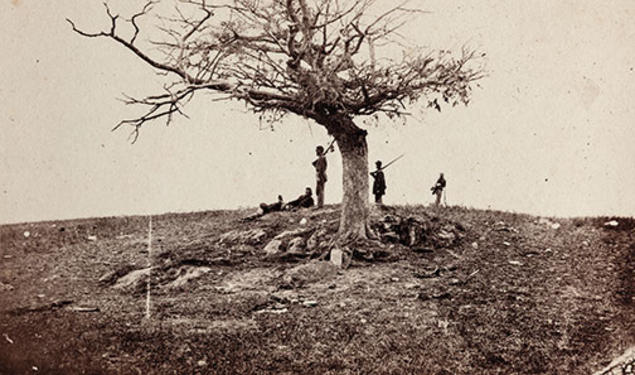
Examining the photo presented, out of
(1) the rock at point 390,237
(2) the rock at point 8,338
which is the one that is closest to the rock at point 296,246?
(1) the rock at point 390,237

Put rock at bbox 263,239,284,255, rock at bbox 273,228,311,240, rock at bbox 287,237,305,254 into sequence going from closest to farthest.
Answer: rock at bbox 287,237,305,254 < rock at bbox 263,239,284,255 < rock at bbox 273,228,311,240

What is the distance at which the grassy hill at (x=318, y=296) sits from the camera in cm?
693

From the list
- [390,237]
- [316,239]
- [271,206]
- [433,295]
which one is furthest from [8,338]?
[390,237]

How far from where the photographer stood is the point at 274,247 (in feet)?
33.6

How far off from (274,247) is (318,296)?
2.08m

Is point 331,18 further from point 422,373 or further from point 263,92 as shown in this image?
point 422,373

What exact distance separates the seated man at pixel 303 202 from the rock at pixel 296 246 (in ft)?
5.81

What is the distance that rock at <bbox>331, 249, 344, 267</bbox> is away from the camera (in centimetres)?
950

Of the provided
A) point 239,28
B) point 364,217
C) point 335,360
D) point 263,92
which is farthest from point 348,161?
point 335,360

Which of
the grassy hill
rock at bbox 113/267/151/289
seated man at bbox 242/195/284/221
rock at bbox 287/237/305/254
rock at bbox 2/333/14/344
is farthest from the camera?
seated man at bbox 242/195/284/221

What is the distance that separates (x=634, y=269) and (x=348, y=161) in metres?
4.62

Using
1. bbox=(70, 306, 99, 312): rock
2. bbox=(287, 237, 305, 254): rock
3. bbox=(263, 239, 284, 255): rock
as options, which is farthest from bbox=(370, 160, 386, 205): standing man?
bbox=(70, 306, 99, 312): rock

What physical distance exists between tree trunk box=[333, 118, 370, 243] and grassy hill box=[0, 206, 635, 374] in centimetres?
32

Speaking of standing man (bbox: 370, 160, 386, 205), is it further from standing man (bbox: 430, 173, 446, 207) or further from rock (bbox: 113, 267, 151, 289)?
rock (bbox: 113, 267, 151, 289)
